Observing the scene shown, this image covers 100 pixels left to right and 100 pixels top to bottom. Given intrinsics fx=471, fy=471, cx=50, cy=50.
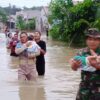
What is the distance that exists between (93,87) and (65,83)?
655 cm

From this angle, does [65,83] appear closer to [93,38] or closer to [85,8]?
[93,38]

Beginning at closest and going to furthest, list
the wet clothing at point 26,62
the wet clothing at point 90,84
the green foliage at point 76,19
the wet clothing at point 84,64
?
the wet clothing at point 84,64, the wet clothing at point 90,84, the wet clothing at point 26,62, the green foliage at point 76,19

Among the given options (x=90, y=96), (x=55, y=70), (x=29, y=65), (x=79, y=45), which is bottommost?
(x=79, y=45)

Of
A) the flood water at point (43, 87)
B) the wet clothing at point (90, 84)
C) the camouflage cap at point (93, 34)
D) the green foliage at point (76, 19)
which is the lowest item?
the green foliage at point (76, 19)

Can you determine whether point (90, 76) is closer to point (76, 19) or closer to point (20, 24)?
point (76, 19)

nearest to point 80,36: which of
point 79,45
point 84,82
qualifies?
point 79,45

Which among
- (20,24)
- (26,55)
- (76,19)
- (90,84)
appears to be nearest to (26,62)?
(26,55)

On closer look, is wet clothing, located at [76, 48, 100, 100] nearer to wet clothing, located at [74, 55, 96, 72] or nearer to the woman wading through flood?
wet clothing, located at [74, 55, 96, 72]

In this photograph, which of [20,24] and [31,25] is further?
[20,24]

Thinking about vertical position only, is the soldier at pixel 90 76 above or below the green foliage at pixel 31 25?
above

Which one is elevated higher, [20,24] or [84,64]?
[84,64]

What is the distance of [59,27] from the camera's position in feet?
119

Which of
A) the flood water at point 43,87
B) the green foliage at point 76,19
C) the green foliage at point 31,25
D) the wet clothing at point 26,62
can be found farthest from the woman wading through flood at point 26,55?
the green foliage at point 31,25

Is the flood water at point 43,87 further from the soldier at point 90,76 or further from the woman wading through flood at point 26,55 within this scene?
the soldier at point 90,76
